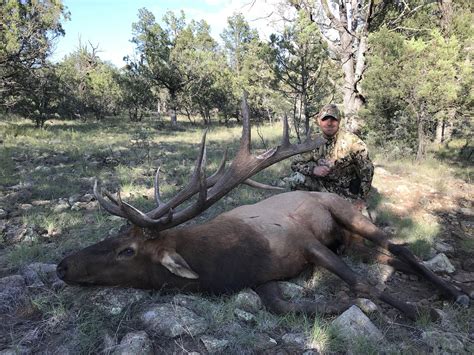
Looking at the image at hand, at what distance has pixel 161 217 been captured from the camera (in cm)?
300

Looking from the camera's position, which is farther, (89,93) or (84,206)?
(89,93)

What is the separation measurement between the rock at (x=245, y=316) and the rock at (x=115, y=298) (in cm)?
71

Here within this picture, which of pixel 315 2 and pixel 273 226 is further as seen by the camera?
pixel 315 2

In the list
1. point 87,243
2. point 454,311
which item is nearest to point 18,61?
point 87,243

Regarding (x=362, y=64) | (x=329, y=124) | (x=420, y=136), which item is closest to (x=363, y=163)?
(x=329, y=124)

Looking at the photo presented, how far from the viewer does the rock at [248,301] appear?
9.25 ft

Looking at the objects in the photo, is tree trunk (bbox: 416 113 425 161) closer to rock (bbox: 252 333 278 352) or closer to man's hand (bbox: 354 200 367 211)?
man's hand (bbox: 354 200 367 211)

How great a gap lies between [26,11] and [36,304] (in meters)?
14.7

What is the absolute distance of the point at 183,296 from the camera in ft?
9.29

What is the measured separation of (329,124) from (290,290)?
252 centimetres

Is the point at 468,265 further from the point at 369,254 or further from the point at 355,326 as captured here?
the point at 355,326

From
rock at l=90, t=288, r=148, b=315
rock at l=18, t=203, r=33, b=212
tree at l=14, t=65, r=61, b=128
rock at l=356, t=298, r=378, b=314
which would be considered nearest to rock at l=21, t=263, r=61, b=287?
rock at l=90, t=288, r=148, b=315

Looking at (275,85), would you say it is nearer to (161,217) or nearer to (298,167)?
(298,167)

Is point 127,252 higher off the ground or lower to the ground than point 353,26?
lower
